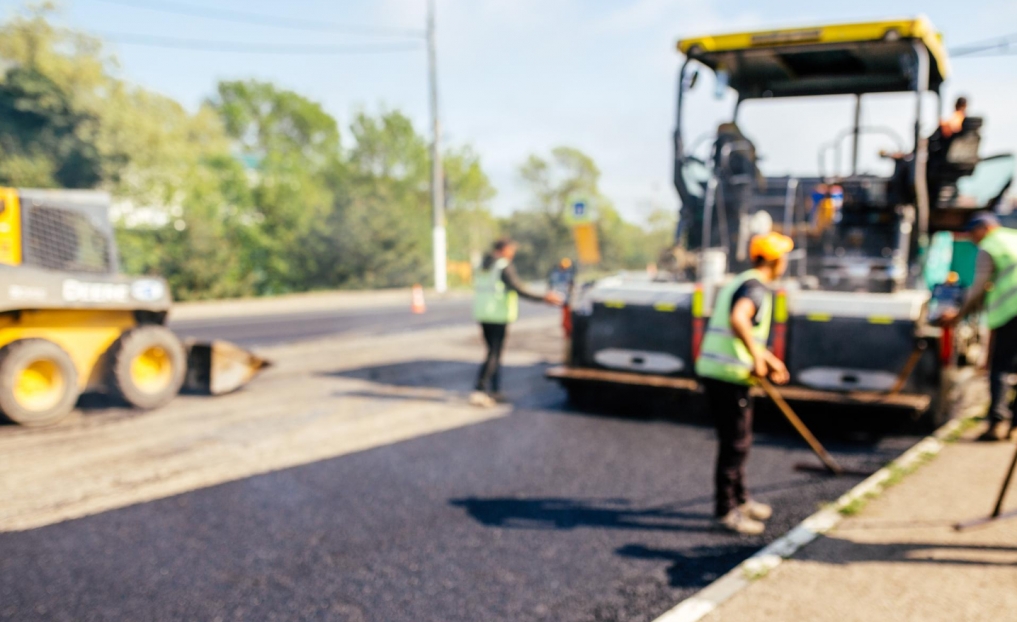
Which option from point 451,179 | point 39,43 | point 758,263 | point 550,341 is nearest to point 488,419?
point 758,263

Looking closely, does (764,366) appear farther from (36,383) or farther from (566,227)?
(566,227)

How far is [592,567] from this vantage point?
386 centimetres

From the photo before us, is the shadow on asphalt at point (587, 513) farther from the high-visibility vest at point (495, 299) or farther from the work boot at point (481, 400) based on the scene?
the high-visibility vest at point (495, 299)

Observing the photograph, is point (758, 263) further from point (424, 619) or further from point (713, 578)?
point (424, 619)

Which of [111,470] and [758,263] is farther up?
[758,263]

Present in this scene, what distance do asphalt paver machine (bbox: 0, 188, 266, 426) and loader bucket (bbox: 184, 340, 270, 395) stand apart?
0.01 meters

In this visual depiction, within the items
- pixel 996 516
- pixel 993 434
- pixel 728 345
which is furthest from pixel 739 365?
pixel 993 434

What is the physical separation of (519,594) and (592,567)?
Answer: 1.57 feet

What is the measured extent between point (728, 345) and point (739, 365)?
0.12 metres

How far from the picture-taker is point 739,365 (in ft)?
13.9

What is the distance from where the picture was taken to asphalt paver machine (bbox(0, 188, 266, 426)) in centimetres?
654

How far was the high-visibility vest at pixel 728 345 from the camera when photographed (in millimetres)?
4250

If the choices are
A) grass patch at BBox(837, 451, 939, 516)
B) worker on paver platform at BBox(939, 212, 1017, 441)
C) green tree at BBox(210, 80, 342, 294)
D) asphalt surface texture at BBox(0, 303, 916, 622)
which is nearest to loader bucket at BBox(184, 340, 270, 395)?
asphalt surface texture at BBox(0, 303, 916, 622)

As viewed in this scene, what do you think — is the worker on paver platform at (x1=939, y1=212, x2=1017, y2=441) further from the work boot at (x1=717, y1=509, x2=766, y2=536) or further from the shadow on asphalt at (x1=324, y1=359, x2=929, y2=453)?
the work boot at (x1=717, y1=509, x2=766, y2=536)
